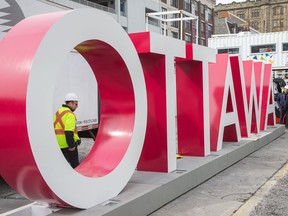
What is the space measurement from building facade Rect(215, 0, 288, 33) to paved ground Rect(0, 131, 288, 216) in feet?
342

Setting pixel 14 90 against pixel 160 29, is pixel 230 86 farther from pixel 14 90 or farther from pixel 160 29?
pixel 160 29

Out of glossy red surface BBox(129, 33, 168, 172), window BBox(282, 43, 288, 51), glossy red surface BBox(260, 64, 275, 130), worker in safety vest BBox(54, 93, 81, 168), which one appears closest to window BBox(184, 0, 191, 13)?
window BBox(282, 43, 288, 51)

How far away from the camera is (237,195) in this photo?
676cm

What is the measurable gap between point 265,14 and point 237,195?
366 feet

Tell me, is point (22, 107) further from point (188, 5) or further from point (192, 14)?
point (188, 5)

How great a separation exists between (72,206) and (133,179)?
1693 millimetres

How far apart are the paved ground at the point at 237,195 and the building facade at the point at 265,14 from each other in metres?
104

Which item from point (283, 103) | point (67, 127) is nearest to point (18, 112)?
point (67, 127)

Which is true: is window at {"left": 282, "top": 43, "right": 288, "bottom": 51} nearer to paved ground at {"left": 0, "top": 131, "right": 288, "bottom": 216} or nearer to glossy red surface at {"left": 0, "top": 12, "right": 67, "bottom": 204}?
paved ground at {"left": 0, "top": 131, "right": 288, "bottom": 216}

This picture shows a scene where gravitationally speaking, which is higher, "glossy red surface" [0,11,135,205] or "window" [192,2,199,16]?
"window" [192,2,199,16]

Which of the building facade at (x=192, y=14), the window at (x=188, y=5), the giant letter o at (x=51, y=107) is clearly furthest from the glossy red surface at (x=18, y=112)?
the window at (x=188, y=5)

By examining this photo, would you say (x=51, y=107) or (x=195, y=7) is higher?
(x=195, y=7)

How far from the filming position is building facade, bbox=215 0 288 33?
109 m

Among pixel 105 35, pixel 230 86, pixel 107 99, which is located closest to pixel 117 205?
pixel 107 99
